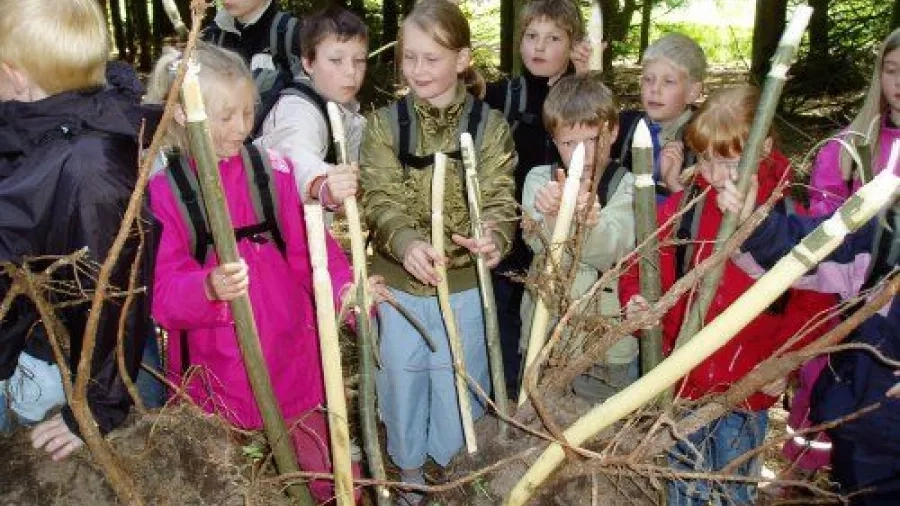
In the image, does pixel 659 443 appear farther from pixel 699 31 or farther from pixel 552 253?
pixel 699 31

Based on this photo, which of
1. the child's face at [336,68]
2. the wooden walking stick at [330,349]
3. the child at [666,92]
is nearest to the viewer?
the wooden walking stick at [330,349]

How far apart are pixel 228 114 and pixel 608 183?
162 cm

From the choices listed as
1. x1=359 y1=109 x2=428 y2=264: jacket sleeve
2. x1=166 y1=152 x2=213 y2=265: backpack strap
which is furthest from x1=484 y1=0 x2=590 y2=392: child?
x1=166 y1=152 x2=213 y2=265: backpack strap

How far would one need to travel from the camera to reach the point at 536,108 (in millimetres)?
3814

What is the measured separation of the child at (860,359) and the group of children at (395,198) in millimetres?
11

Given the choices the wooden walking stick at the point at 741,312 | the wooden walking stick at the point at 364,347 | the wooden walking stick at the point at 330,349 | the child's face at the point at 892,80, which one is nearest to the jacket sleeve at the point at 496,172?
the wooden walking stick at the point at 364,347

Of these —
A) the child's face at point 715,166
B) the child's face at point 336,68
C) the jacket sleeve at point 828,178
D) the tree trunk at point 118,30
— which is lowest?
the jacket sleeve at point 828,178

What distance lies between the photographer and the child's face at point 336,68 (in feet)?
11.1

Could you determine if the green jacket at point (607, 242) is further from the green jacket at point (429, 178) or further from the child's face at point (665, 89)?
the child's face at point (665, 89)

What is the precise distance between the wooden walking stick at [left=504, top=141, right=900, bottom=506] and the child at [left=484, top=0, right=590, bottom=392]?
195 centimetres

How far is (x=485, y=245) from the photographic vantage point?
2600 millimetres

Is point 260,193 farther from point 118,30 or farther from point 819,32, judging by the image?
point 118,30

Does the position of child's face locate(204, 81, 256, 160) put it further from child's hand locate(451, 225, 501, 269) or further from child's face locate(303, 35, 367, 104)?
child's hand locate(451, 225, 501, 269)

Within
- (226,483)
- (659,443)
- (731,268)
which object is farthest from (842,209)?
(226,483)
